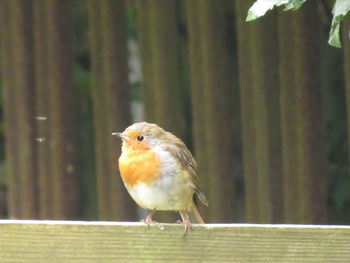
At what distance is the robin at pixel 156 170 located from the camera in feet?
14.0

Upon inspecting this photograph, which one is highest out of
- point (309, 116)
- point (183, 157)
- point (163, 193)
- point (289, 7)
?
point (289, 7)

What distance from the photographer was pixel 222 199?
515 cm

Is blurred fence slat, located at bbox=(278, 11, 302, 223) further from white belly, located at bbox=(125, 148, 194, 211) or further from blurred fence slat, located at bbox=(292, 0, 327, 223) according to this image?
white belly, located at bbox=(125, 148, 194, 211)

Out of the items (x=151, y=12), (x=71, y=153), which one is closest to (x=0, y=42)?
(x=71, y=153)

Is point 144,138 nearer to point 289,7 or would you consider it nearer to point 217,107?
point 217,107

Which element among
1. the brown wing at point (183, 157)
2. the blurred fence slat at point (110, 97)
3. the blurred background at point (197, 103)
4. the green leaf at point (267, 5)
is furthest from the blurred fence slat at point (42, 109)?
the green leaf at point (267, 5)

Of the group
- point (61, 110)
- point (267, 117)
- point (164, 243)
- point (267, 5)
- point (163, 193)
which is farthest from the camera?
point (61, 110)

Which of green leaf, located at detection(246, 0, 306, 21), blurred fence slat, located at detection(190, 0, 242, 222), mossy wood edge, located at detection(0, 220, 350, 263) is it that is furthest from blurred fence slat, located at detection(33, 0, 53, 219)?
green leaf, located at detection(246, 0, 306, 21)

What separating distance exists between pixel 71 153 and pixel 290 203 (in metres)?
1.51

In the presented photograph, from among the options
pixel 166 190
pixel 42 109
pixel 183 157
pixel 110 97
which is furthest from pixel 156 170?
pixel 42 109

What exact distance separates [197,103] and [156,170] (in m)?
0.95

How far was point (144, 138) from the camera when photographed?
443cm

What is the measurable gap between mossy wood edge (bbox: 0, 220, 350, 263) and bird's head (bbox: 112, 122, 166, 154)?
1356 millimetres

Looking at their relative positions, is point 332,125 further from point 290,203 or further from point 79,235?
point 79,235
